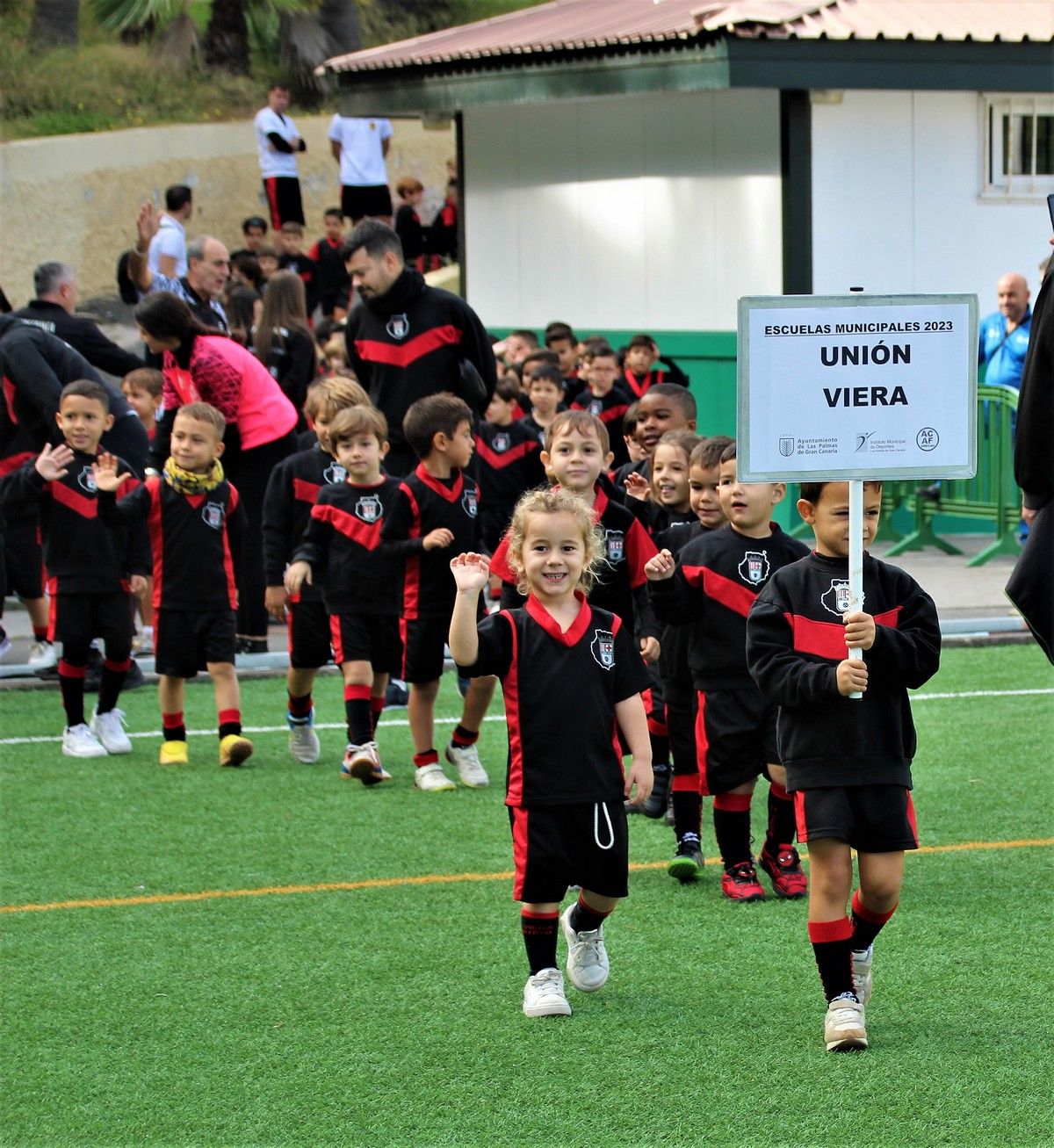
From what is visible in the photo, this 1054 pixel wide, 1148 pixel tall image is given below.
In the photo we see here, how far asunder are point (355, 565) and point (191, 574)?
0.79 metres

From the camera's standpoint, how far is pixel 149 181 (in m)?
27.4

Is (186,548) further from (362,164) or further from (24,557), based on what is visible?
(362,164)

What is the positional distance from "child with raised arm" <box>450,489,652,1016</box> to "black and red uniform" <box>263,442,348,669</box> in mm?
3387

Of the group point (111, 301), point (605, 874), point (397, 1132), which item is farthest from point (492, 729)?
point (111, 301)

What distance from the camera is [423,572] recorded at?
7805mm

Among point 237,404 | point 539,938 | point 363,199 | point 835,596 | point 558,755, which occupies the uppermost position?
point 363,199

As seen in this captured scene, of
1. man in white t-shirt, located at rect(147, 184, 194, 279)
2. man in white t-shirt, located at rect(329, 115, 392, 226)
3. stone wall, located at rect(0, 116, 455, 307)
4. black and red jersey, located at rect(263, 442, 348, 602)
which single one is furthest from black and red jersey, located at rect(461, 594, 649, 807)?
stone wall, located at rect(0, 116, 455, 307)

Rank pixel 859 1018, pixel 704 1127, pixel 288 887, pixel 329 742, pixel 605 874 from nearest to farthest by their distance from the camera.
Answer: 1. pixel 704 1127
2. pixel 859 1018
3. pixel 605 874
4. pixel 288 887
5. pixel 329 742

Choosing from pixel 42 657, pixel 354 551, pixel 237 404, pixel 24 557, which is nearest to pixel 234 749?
pixel 354 551

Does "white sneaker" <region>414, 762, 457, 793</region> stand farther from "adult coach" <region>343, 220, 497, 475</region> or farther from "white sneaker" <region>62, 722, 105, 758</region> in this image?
"adult coach" <region>343, 220, 497, 475</region>

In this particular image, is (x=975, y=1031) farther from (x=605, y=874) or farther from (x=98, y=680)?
(x=98, y=680)

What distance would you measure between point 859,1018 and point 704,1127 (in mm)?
662

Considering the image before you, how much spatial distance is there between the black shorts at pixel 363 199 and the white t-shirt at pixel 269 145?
171 centimetres

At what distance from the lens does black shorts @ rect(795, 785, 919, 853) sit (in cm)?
472
